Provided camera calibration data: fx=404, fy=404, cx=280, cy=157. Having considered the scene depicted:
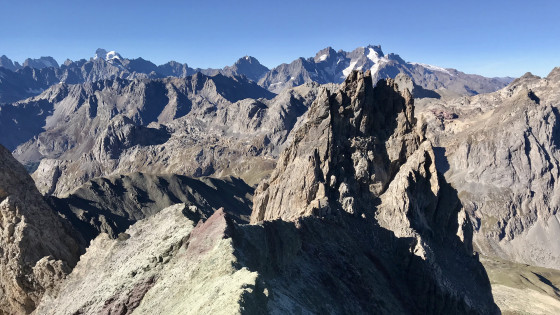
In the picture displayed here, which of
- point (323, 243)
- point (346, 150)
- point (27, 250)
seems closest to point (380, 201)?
point (346, 150)

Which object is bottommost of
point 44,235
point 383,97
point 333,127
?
point 44,235

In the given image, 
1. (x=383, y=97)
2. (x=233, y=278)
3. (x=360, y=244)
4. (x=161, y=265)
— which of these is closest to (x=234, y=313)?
(x=233, y=278)

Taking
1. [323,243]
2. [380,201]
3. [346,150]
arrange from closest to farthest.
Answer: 1. [323,243]
2. [380,201]
3. [346,150]

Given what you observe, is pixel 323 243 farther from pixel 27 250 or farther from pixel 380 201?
pixel 27 250

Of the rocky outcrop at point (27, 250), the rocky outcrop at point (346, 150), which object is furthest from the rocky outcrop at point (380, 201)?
the rocky outcrop at point (27, 250)

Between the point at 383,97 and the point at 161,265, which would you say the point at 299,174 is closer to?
the point at 383,97

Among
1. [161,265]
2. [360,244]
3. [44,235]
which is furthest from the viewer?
[360,244]
